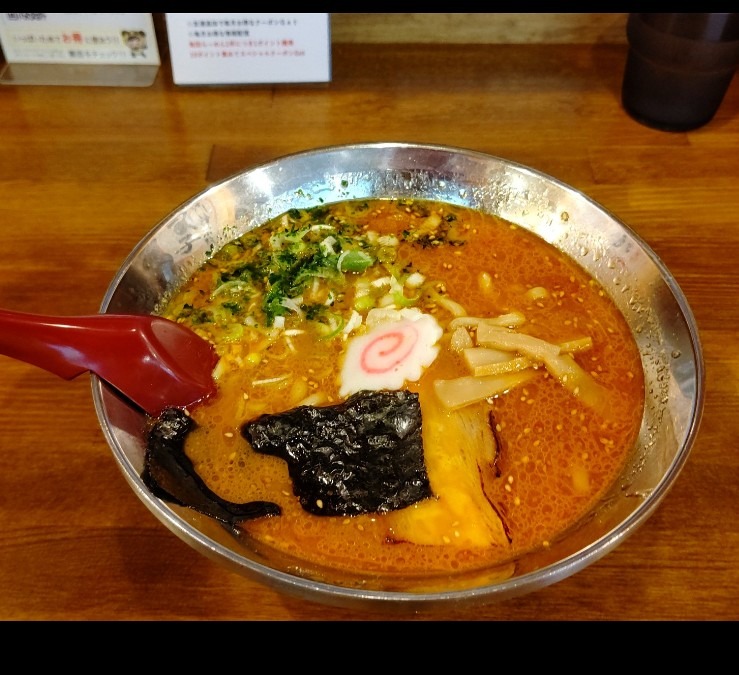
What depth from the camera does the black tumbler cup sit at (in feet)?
7.63

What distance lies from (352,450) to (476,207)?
0.94m

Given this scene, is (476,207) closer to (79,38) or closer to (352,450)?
(352,450)


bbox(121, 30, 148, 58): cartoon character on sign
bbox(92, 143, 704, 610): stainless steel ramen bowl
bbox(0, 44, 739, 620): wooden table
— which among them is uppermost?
bbox(121, 30, 148, 58): cartoon character on sign

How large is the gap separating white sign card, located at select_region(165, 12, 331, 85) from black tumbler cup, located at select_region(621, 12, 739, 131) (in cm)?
118

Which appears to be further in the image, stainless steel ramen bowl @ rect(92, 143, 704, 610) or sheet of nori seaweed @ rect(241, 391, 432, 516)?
sheet of nori seaweed @ rect(241, 391, 432, 516)

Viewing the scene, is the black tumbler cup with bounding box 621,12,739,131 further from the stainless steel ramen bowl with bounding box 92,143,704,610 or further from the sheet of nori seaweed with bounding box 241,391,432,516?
the sheet of nori seaweed with bounding box 241,391,432,516

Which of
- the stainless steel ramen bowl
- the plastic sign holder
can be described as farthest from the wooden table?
the stainless steel ramen bowl

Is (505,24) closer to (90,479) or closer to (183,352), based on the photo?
(183,352)

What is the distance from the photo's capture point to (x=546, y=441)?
154 centimetres

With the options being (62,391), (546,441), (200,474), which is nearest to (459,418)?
(546,441)

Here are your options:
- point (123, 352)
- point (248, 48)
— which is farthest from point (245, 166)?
point (123, 352)

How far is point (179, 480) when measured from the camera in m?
1.42

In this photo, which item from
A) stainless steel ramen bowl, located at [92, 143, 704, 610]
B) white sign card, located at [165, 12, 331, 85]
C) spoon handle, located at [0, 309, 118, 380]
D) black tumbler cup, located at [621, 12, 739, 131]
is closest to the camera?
stainless steel ramen bowl, located at [92, 143, 704, 610]

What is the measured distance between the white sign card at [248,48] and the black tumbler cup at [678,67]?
3.88ft
